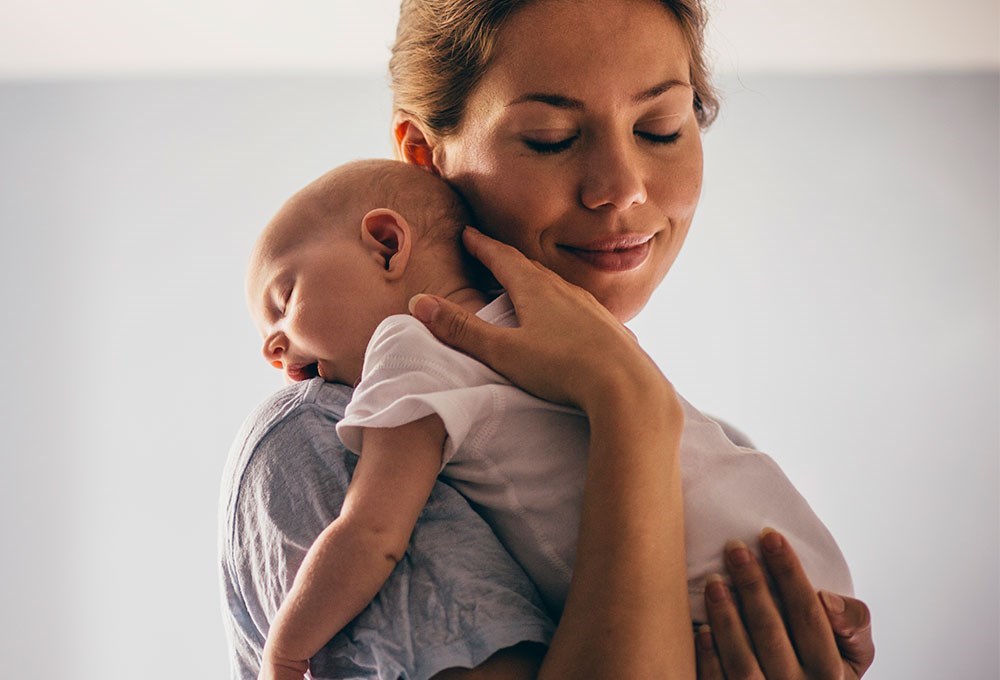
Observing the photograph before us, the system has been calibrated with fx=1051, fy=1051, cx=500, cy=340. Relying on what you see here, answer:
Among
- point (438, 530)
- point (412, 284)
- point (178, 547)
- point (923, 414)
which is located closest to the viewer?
point (438, 530)

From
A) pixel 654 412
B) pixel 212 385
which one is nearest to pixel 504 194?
pixel 654 412

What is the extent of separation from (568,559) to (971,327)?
9.73ft

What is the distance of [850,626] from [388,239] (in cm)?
58

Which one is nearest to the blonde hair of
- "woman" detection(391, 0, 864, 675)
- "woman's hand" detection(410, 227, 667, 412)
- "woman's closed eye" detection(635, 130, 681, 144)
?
"woman" detection(391, 0, 864, 675)

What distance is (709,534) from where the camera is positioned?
949mm

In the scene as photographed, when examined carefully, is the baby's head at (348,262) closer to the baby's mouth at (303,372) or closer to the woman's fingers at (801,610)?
the baby's mouth at (303,372)

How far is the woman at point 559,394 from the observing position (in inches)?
33.2

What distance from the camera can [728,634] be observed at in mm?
912

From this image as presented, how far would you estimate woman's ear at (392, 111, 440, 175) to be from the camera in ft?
4.10

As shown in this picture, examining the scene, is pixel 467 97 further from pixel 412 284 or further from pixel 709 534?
pixel 709 534

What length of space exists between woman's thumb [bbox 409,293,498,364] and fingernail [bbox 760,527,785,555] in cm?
29

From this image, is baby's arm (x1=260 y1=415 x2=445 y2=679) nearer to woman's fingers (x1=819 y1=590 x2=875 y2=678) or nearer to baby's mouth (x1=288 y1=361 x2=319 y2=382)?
baby's mouth (x1=288 y1=361 x2=319 y2=382)

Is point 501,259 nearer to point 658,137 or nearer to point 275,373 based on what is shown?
point 658,137

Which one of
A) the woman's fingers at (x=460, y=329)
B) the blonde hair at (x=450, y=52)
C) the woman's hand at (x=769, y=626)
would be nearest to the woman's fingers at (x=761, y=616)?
the woman's hand at (x=769, y=626)
